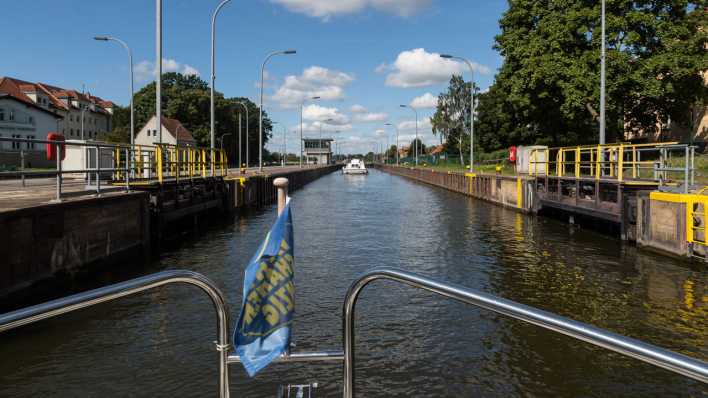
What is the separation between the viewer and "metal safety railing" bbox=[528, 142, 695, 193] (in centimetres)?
1371

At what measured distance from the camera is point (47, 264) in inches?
378

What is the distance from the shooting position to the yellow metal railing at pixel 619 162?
14.0 m

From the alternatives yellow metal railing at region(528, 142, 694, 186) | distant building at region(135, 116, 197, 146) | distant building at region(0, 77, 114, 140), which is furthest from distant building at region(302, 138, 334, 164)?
yellow metal railing at region(528, 142, 694, 186)

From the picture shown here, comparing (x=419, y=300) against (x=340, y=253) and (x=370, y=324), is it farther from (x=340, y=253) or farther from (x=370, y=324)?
(x=340, y=253)

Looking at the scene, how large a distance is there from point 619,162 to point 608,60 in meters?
16.1

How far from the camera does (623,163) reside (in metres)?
15.5

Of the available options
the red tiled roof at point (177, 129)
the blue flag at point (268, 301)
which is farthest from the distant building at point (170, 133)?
the blue flag at point (268, 301)

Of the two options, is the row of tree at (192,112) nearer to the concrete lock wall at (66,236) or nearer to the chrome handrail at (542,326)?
the concrete lock wall at (66,236)

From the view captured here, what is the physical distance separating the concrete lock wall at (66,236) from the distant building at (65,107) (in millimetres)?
53866

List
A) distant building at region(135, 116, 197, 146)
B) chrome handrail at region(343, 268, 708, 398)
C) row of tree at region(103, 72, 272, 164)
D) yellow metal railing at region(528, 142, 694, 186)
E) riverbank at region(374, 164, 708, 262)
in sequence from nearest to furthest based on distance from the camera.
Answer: chrome handrail at region(343, 268, 708, 398)
riverbank at region(374, 164, 708, 262)
yellow metal railing at region(528, 142, 694, 186)
distant building at region(135, 116, 197, 146)
row of tree at region(103, 72, 272, 164)

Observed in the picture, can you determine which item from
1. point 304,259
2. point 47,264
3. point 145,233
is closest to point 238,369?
point 47,264

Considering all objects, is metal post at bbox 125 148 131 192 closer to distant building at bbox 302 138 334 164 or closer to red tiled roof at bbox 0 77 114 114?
red tiled roof at bbox 0 77 114 114

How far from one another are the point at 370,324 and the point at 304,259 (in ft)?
18.5

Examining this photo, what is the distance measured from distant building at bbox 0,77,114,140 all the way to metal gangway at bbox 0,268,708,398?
64910 millimetres
